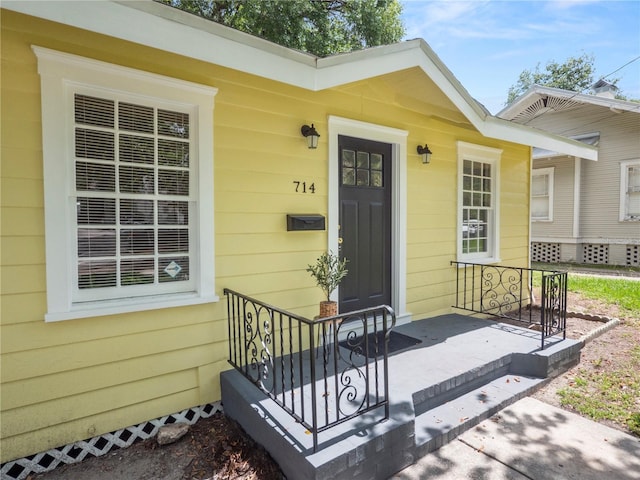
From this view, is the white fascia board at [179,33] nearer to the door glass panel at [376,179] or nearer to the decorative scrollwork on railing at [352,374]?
the door glass panel at [376,179]

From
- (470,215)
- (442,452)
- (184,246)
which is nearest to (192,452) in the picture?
(184,246)

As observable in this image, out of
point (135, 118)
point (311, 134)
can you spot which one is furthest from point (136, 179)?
point (311, 134)

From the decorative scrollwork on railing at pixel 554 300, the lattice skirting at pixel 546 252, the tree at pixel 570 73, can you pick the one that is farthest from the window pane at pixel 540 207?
the tree at pixel 570 73

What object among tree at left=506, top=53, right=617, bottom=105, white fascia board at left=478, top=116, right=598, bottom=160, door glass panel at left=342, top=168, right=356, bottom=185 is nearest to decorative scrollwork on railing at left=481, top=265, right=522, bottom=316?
white fascia board at left=478, top=116, right=598, bottom=160

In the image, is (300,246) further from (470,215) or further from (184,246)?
(470,215)

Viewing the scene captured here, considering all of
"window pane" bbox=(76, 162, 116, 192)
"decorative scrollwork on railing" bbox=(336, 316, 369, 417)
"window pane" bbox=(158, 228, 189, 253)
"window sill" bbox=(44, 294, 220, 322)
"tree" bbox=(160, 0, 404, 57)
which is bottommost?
"decorative scrollwork on railing" bbox=(336, 316, 369, 417)

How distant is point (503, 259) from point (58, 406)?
6.06 metres

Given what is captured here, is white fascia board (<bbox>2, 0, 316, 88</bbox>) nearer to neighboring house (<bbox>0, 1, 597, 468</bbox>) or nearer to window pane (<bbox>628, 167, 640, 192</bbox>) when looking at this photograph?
neighboring house (<bbox>0, 1, 597, 468</bbox>)

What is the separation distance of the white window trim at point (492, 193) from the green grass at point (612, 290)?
7.85 ft

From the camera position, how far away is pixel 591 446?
97.4 inches

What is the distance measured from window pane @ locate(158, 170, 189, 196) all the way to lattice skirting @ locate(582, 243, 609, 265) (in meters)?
12.8

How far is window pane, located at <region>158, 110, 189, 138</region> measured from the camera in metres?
2.76

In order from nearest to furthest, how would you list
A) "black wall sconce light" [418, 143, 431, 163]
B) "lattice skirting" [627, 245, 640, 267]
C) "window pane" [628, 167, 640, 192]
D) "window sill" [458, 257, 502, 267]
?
"black wall sconce light" [418, 143, 431, 163], "window sill" [458, 257, 502, 267], "window pane" [628, 167, 640, 192], "lattice skirting" [627, 245, 640, 267]

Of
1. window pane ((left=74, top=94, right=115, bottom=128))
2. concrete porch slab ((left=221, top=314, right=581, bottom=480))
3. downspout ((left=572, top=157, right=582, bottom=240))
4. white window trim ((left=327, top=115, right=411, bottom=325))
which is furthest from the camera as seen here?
downspout ((left=572, top=157, right=582, bottom=240))
